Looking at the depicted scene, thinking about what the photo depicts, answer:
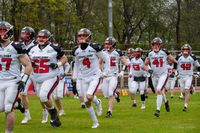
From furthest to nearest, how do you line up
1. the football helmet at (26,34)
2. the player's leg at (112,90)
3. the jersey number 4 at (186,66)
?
the jersey number 4 at (186,66), the player's leg at (112,90), the football helmet at (26,34)

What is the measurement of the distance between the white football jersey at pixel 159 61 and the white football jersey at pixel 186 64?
9.08 ft

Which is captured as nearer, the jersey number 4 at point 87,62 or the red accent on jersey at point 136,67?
the jersey number 4 at point 87,62

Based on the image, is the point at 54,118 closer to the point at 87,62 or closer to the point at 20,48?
the point at 87,62

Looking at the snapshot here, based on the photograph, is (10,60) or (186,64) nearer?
(10,60)

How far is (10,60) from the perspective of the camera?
11.6 meters

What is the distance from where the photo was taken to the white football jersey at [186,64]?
68.0 ft

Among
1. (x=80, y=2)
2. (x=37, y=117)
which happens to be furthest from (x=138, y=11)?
(x=37, y=117)

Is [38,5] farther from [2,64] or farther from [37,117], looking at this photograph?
[2,64]

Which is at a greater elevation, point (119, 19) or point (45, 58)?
point (119, 19)

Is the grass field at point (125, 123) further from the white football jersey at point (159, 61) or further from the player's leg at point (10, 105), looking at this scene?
the player's leg at point (10, 105)

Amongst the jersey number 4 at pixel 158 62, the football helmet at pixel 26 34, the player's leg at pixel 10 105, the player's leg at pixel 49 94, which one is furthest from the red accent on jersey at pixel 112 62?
the player's leg at pixel 10 105

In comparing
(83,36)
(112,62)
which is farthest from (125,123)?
(112,62)

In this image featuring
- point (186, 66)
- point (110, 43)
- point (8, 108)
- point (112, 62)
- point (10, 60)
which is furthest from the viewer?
point (186, 66)

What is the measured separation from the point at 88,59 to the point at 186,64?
23.0 feet
